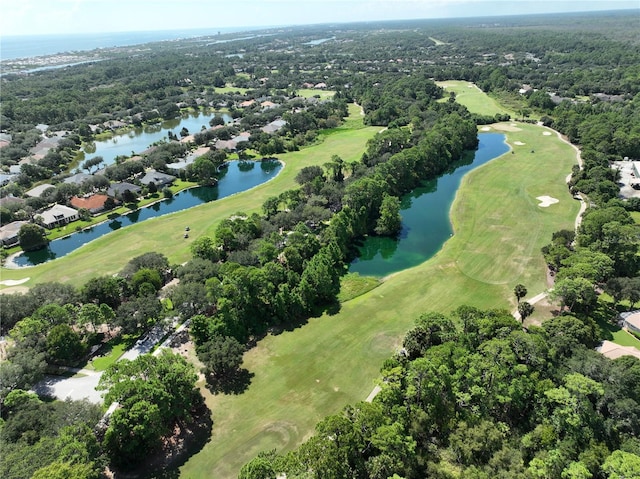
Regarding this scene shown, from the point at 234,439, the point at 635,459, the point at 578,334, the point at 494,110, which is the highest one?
the point at 635,459

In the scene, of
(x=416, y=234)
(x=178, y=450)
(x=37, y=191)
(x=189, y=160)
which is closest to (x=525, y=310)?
(x=416, y=234)

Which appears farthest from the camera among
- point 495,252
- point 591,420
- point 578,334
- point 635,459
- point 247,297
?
point 495,252

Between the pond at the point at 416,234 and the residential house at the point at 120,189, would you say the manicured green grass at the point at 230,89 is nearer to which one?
the residential house at the point at 120,189

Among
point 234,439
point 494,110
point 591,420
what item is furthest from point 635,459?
point 494,110

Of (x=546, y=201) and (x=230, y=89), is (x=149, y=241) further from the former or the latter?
(x=230, y=89)

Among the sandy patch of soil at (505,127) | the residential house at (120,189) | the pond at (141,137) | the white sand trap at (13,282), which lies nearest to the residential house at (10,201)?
the residential house at (120,189)

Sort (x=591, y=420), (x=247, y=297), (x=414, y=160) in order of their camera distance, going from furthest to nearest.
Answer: (x=414, y=160) → (x=247, y=297) → (x=591, y=420)

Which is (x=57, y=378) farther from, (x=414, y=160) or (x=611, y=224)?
(x=414, y=160)
